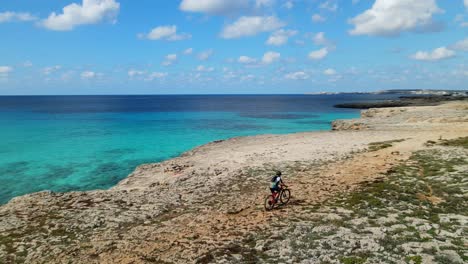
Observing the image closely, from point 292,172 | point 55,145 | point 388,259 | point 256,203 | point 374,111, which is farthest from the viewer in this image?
point 374,111

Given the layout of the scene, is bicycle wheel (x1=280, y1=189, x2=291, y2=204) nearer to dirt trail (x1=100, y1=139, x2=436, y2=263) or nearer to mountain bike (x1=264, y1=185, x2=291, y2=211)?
mountain bike (x1=264, y1=185, x2=291, y2=211)

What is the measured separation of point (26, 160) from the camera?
4819cm

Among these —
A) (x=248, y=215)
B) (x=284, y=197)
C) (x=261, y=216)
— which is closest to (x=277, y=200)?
(x=284, y=197)

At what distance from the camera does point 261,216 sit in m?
19.8

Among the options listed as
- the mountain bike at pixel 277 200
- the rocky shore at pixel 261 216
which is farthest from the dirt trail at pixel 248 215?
the mountain bike at pixel 277 200

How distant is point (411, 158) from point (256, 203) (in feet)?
54.2

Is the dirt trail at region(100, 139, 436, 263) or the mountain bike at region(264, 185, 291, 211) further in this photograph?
the mountain bike at region(264, 185, 291, 211)

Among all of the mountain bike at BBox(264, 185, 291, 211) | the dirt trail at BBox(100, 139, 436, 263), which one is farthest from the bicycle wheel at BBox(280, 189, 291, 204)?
the dirt trail at BBox(100, 139, 436, 263)

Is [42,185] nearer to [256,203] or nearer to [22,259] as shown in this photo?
[22,259]

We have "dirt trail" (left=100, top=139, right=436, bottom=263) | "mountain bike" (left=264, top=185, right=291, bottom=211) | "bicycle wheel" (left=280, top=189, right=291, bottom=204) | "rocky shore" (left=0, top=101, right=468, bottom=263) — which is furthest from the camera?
"bicycle wheel" (left=280, top=189, right=291, bottom=204)

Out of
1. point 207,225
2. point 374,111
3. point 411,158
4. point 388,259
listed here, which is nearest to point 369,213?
point 388,259

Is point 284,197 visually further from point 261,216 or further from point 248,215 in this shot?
point 248,215

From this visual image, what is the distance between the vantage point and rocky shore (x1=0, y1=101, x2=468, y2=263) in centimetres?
1538

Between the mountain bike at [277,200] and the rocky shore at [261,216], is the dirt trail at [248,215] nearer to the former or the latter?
the rocky shore at [261,216]
